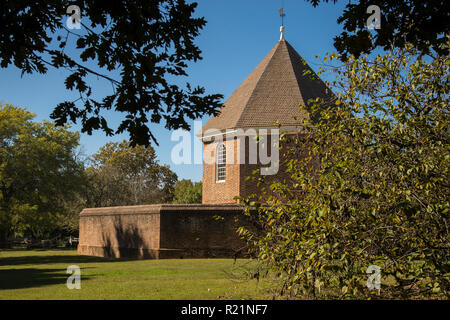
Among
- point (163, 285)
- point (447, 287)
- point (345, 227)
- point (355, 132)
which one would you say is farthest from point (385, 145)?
point (163, 285)

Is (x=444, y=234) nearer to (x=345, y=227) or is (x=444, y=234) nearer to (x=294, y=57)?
(x=345, y=227)

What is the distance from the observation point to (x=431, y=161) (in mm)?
7215

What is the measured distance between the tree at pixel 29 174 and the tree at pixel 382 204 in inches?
1142

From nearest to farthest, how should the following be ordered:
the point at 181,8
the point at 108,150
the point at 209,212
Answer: the point at 181,8 → the point at 209,212 → the point at 108,150

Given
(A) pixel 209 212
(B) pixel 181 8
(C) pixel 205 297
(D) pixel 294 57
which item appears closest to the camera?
(B) pixel 181 8

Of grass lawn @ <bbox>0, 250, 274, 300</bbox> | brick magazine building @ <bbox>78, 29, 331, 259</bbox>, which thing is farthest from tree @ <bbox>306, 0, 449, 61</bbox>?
brick magazine building @ <bbox>78, 29, 331, 259</bbox>

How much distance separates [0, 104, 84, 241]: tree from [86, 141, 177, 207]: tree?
461 inches

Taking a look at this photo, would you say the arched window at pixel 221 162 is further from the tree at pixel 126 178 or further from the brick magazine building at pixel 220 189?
the tree at pixel 126 178

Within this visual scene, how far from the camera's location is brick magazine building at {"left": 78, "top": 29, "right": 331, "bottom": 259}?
72.2ft

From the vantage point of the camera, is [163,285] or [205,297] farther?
[163,285]

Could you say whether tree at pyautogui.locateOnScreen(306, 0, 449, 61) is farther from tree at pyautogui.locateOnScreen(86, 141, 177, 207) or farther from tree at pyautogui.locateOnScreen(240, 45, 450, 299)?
tree at pyautogui.locateOnScreen(86, 141, 177, 207)

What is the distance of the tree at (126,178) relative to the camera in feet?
172

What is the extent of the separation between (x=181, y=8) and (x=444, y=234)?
555 cm

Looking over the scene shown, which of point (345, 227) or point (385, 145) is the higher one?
point (385, 145)
